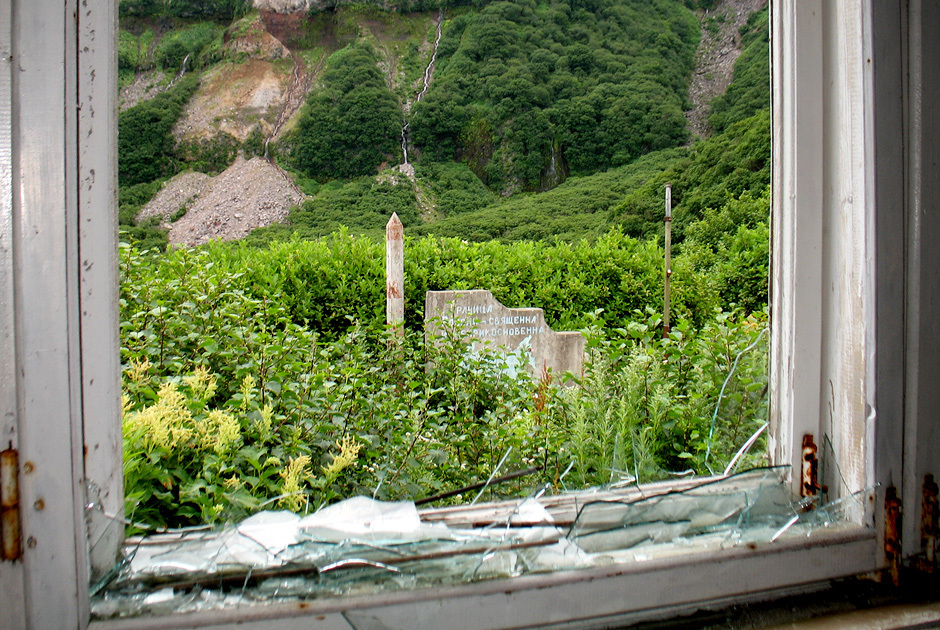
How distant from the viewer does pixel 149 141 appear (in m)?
34.5

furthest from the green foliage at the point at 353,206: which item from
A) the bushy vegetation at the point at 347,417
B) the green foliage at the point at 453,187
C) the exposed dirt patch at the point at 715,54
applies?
the bushy vegetation at the point at 347,417

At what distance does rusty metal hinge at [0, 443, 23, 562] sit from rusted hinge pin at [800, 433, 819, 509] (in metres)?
0.99

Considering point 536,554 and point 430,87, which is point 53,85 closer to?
point 536,554

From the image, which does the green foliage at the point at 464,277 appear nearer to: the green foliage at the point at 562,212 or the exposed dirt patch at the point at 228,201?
the green foliage at the point at 562,212

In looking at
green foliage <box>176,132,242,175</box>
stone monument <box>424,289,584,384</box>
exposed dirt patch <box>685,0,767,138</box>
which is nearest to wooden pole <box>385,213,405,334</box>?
stone monument <box>424,289,584,384</box>

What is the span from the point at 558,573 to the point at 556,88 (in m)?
39.0

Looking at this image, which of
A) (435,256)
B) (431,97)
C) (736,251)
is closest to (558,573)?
(435,256)

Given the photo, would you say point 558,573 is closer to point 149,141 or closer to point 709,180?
point 709,180

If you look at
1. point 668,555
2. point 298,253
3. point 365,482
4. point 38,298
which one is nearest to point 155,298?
point 365,482

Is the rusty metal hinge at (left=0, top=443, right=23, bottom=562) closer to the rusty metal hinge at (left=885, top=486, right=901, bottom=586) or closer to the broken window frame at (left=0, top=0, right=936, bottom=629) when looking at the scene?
the broken window frame at (left=0, top=0, right=936, bottom=629)

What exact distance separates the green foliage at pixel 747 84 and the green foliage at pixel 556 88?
2136 mm

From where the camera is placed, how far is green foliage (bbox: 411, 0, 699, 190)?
34.3 metres

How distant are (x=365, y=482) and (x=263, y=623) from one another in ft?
4.39

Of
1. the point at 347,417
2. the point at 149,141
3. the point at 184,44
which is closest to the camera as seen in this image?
the point at 347,417
